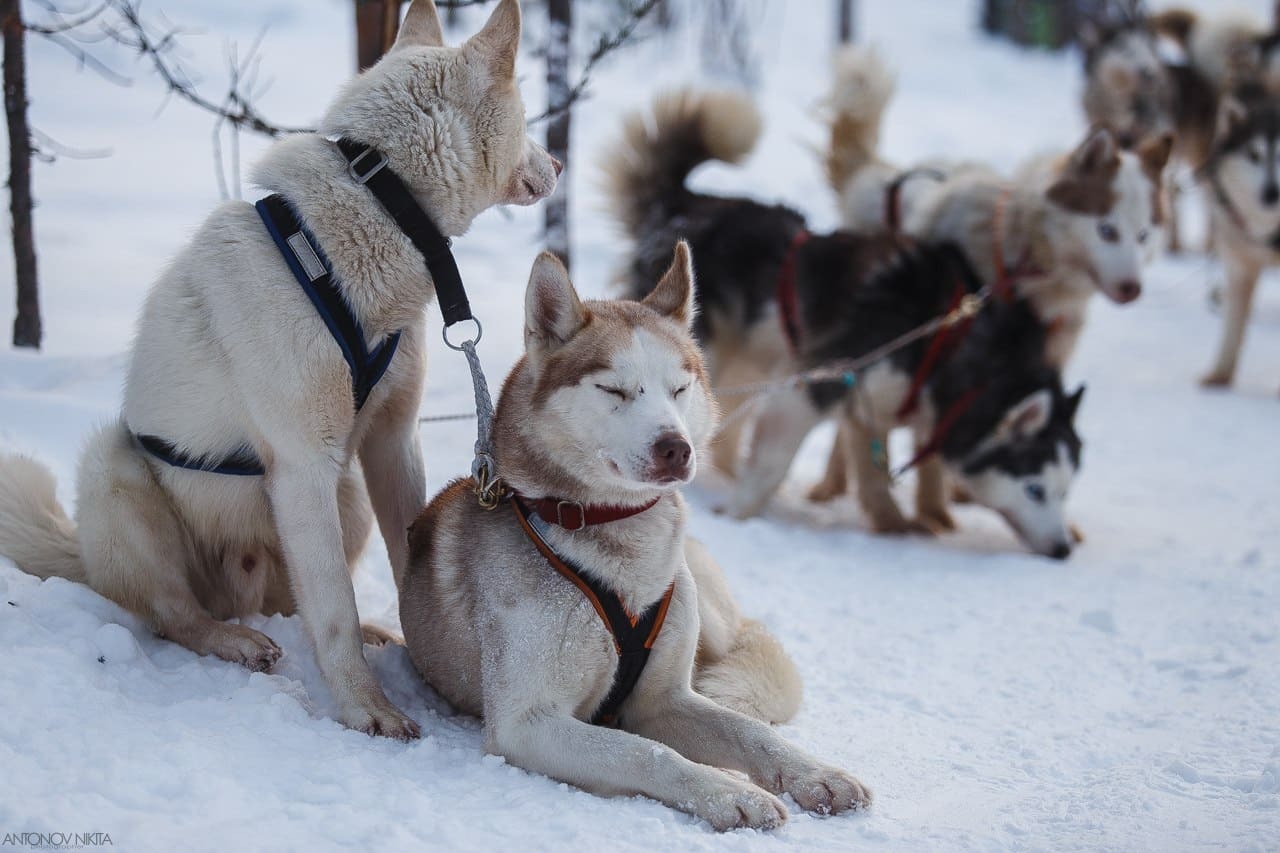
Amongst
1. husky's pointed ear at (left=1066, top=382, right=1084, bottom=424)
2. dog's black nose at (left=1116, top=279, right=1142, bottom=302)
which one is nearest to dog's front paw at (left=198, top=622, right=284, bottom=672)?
husky's pointed ear at (left=1066, top=382, right=1084, bottom=424)

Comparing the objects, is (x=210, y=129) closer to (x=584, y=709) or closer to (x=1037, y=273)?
(x=1037, y=273)

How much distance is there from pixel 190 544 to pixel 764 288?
137 inches

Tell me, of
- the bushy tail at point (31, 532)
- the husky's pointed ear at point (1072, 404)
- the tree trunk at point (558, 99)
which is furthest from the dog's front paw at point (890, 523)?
the bushy tail at point (31, 532)

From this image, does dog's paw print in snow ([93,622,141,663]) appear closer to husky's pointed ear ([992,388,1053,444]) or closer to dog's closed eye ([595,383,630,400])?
dog's closed eye ([595,383,630,400])

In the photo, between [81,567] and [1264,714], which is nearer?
[81,567]

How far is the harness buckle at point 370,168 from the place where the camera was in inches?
110

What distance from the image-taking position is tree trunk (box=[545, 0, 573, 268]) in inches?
223

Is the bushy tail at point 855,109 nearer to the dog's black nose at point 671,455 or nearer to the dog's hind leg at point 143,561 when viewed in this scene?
the dog's black nose at point 671,455

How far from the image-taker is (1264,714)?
11.1 ft

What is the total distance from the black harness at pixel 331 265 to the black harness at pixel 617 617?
1.66 feet

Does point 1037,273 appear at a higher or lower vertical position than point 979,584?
higher

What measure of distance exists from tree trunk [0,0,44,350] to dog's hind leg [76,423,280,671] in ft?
8.10

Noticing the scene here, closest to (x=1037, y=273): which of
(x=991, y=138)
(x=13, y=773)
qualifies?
(x=13, y=773)

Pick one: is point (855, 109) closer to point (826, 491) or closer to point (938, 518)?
point (826, 491)
